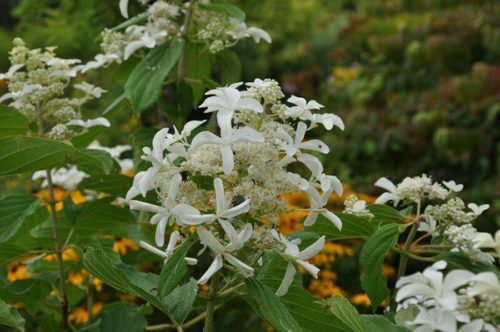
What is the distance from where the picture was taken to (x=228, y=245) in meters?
0.97

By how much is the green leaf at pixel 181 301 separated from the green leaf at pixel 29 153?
14.4 inches

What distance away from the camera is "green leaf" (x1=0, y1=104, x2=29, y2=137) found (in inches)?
51.3

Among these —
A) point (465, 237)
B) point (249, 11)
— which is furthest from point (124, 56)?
point (249, 11)

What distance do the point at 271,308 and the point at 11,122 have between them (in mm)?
681

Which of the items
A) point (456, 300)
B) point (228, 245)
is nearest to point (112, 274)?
point (228, 245)

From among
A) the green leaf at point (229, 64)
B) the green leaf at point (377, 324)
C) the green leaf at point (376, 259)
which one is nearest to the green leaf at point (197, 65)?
the green leaf at point (229, 64)

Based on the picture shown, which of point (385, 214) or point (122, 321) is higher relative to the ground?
point (385, 214)

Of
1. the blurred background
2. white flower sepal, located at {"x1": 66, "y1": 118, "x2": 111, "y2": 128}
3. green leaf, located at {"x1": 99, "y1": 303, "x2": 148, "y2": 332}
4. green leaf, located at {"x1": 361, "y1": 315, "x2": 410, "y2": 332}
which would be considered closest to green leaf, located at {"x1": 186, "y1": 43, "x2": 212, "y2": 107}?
white flower sepal, located at {"x1": 66, "y1": 118, "x2": 111, "y2": 128}

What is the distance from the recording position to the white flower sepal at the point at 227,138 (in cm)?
94

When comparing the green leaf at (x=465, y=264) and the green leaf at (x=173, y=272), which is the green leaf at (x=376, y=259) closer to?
the green leaf at (x=465, y=264)

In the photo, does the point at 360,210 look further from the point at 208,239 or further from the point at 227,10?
the point at 227,10

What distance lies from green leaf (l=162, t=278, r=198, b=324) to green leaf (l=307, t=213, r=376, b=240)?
0.28 m

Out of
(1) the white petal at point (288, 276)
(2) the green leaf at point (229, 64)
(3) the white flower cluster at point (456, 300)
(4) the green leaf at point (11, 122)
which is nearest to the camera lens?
(3) the white flower cluster at point (456, 300)

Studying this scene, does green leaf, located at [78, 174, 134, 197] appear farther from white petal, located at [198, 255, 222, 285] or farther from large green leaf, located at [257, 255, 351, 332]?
white petal, located at [198, 255, 222, 285]
